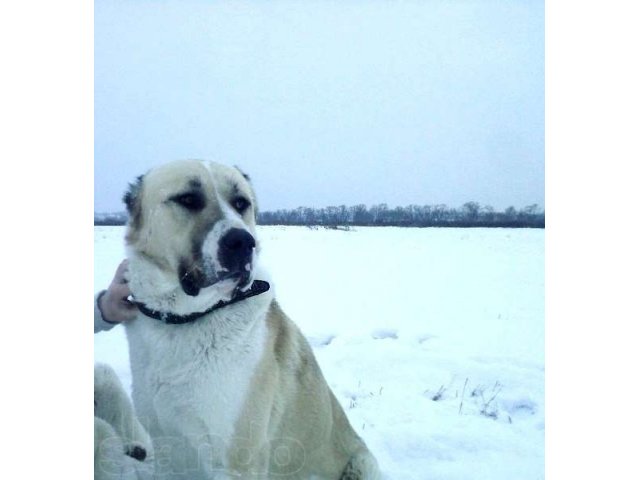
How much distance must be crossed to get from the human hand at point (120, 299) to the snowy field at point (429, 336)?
179 mm

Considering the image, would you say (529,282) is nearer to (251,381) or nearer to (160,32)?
(251,381)

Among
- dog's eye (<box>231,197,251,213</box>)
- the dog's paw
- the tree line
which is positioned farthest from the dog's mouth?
the dog's paw

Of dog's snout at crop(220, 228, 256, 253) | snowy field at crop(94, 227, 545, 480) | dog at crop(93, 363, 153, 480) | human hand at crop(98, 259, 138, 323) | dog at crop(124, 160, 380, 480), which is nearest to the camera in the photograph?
dog's snout at crop(220, 228, 256, 253)

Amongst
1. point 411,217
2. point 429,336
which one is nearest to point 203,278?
point 411,217

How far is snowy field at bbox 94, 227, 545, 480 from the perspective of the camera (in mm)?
2514

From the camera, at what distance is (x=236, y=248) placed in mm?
1918

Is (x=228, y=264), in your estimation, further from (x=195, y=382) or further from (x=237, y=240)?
(x=195, y=382)

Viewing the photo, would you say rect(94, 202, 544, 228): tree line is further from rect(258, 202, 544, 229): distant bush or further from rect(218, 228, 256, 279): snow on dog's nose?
rect(218, 228, 256, 279): snow on dog's nose

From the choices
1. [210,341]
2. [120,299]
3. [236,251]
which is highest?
[236,251]

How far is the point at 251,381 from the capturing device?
2084 mm

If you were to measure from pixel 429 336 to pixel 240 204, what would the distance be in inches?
47.0

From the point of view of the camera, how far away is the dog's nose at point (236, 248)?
1.91m
